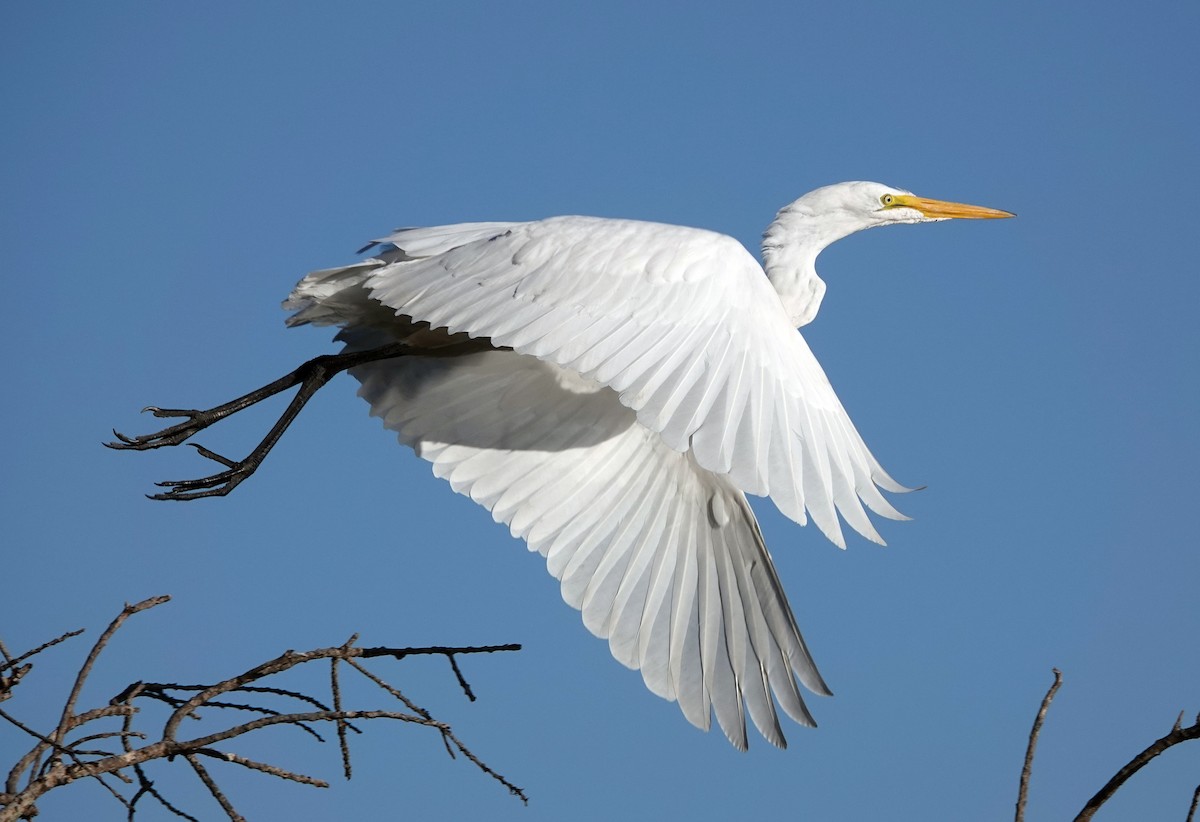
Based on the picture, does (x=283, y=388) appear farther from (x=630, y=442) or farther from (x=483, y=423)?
(x=630, y=442)

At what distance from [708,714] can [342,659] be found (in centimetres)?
270

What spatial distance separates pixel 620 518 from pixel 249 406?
1883mm

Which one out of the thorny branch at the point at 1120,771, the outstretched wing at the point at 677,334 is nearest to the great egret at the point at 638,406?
the outstretched wing at the point at 677,334

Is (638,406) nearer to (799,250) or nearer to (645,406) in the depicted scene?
(645,406)

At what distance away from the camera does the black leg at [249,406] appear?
20.5ft

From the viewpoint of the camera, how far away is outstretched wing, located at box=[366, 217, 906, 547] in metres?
4.25

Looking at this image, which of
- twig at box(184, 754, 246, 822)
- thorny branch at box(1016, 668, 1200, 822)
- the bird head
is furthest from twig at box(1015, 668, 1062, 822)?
the bird head

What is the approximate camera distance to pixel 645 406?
14.2ft

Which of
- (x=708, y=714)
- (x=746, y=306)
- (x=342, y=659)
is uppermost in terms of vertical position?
(x=746, y=306)

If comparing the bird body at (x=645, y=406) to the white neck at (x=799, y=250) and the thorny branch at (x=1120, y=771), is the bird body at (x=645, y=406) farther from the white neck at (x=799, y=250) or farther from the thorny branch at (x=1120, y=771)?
the thorny branch at (x=1120, y=771)

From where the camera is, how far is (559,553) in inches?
247

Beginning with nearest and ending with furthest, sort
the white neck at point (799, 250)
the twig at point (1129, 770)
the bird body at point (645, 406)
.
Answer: the twig at point (1129, 770)
the bird body at point (645, 406)
the white neck at point (799, 250)

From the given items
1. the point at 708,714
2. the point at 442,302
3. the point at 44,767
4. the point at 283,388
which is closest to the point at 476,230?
the point at 442,302

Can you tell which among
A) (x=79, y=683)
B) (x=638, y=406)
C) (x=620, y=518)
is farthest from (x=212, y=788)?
(x=620, y=518)
